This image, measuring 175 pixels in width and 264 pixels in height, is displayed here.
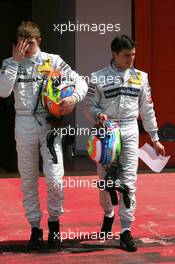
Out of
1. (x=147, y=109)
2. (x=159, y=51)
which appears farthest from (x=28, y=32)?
(x=159, y=51)

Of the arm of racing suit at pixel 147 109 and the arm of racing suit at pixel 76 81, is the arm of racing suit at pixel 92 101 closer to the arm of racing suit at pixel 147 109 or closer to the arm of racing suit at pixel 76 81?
the arm of racing suit at pixel 76 81

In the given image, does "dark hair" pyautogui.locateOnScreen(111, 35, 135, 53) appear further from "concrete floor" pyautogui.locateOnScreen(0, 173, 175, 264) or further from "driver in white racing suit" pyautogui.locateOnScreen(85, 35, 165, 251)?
"concrete floor" pyautogui.locateOnScreen(0, 173, 175, 264)

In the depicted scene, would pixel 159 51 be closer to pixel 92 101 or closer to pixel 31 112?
pixel 92 101

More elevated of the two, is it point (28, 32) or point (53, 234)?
point (28, 32)

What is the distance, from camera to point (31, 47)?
225 inches

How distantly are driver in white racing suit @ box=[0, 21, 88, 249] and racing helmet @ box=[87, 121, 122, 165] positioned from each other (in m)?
0.31

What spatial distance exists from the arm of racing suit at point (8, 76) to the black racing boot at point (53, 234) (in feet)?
4.20

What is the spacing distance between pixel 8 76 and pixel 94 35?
5.94 metres

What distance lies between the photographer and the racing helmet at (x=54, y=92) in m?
5.57

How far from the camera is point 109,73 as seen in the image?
586cm
